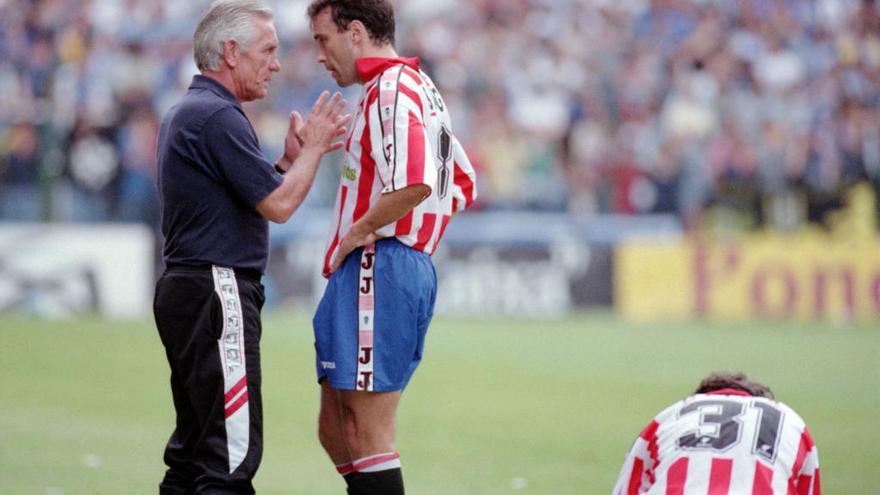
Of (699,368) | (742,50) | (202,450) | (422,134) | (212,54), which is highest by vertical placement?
(742,50)

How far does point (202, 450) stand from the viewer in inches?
194

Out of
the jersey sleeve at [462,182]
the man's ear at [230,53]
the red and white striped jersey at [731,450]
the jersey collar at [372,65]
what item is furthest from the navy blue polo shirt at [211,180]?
the red and white striped jersey at [731,450]

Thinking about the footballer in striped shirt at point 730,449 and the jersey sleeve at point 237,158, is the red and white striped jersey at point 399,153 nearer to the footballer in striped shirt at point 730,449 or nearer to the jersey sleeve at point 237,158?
the jersey sleeve at point 237,158

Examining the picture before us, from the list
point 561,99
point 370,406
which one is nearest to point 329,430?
point 370,406

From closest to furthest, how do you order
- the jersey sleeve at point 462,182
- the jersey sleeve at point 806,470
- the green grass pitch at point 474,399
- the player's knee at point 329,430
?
the jersey sleeve at point 806,470 < the player's knee at point 329,430 < the jersey sleeve at point 462,182 < the green grass pitch at point 474,399

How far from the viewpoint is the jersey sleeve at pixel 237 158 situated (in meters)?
4.98

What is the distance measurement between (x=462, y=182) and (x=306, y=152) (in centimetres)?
72

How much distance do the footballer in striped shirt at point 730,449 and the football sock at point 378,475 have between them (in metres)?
1.07

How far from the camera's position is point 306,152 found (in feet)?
17.1

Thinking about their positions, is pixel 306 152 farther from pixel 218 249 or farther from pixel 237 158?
pixel 218 249

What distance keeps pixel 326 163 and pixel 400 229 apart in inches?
496

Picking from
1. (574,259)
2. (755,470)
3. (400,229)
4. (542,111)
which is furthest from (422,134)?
(542,111)

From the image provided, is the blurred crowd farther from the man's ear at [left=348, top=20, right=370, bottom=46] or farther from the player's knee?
the man's ear at [left=348, top=20, right=370, bottom=46]

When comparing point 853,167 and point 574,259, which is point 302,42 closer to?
point 574,259
